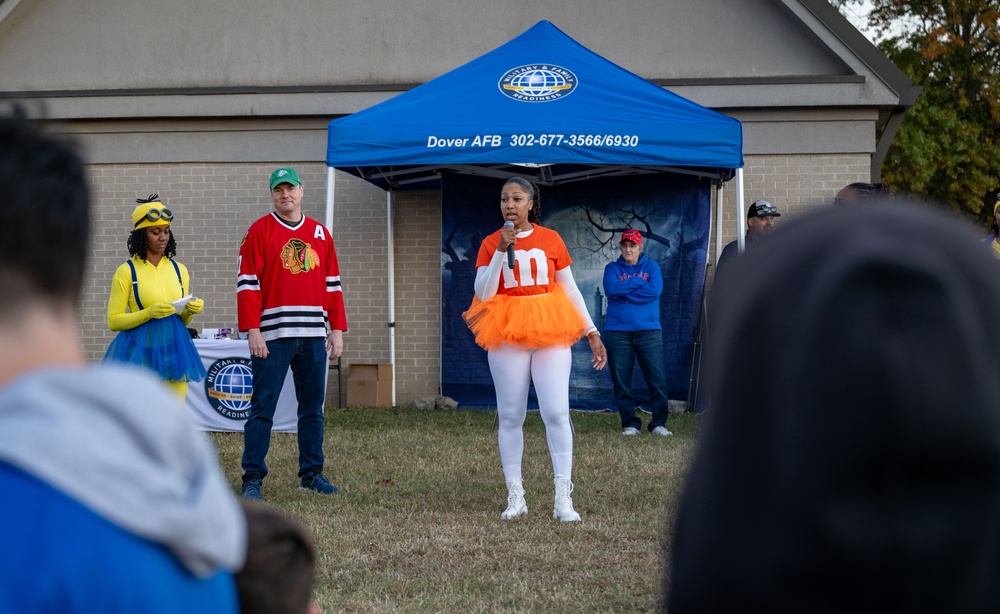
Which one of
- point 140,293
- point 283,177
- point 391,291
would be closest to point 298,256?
point 283,177

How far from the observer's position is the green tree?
23.8 metres

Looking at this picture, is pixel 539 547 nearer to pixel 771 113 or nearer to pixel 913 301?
pixel 913 301

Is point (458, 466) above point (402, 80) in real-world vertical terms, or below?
below

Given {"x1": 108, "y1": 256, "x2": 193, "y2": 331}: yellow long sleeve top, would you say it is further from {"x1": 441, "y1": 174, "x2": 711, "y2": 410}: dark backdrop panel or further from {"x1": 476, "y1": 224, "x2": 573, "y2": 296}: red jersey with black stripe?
{"x1": 441, "y1": 174, "x2": 711, "y2": 410}: dark backdrop panel

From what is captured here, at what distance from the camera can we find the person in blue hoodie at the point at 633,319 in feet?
34.1

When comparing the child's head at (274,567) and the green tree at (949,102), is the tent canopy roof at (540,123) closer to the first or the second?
the child's head at (274,567)

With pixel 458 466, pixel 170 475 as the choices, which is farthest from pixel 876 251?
pixel 458 466

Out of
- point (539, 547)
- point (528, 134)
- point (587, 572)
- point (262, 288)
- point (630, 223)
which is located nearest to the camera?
point (587, 572)

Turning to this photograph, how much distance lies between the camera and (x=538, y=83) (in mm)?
9672

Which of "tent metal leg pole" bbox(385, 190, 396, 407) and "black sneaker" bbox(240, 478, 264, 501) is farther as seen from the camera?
"tent metal leg pole" bbox(385, 190, 396, 407)

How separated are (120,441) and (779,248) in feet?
2.20

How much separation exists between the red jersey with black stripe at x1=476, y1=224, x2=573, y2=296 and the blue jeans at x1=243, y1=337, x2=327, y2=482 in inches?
57.5

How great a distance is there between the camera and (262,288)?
678 cm

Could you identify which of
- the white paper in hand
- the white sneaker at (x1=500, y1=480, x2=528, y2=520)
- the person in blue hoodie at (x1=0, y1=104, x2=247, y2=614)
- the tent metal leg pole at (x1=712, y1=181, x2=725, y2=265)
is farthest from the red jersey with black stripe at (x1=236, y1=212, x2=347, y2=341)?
the tent metal leg pole at (x1=712, y1=181, x2=725, y2=265)
